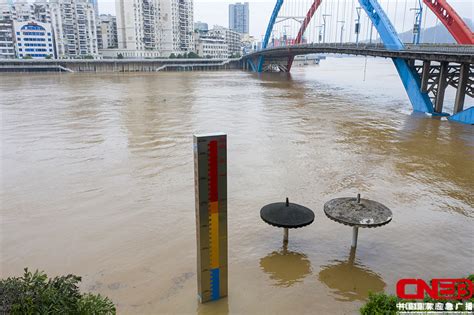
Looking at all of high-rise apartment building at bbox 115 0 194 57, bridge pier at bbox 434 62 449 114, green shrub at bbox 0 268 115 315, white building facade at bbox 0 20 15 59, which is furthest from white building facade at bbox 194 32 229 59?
green shrub at bbox 0 268 115 315

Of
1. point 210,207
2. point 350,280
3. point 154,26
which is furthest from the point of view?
point 154,26

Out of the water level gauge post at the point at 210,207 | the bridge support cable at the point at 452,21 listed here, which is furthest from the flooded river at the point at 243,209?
the bridge support cable at the point at 452,21

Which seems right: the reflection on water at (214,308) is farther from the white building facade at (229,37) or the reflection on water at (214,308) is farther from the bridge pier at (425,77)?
the white building facade at (229,37)

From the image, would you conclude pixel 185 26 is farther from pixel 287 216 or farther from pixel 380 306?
pixel 380 306

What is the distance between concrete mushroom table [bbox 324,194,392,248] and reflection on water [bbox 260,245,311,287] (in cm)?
99

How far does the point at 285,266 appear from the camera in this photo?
632cm

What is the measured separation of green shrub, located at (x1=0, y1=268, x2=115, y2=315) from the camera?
3.15 m

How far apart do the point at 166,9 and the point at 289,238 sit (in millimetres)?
125586

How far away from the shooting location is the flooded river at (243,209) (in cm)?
582

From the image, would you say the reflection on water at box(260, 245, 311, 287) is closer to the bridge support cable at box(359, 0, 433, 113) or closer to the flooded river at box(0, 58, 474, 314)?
the flooded river at box(0, 58, 474, 314)

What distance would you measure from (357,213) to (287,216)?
1162 millimetres

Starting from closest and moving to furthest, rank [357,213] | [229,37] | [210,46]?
[357,213] → [210,46] → [229,37]

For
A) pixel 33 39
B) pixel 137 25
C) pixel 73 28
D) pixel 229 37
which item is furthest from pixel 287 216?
pixel 229 37

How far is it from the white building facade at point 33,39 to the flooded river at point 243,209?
88735 millimetres
